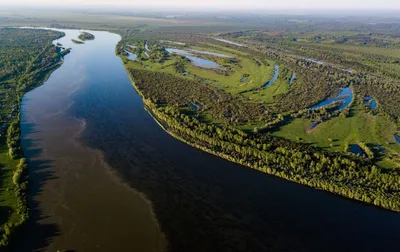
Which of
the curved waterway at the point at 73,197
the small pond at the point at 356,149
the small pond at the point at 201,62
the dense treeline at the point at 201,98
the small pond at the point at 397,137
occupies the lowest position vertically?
the curved waterway at the point at 73,197

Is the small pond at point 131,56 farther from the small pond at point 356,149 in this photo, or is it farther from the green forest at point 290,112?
the small pond at point 356,149


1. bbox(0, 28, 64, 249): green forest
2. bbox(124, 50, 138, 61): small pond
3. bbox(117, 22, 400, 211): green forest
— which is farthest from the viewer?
bbox(124, 50, 138, 61): small pond

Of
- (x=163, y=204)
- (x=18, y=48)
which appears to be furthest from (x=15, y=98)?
(x=18, y=48)

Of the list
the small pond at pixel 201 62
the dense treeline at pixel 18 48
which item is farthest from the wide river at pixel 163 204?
the small pond at pixel 201 62

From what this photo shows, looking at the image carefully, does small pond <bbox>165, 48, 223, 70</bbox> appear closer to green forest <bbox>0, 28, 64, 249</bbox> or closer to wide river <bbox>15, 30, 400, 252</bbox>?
green forest <bbox>0, 28, 64, 249</bbox>

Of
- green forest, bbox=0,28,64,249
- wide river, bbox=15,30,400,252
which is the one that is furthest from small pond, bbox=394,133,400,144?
green forest, bbox=0,28,64,249
